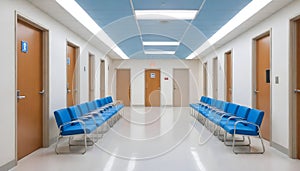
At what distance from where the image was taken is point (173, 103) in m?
16.2

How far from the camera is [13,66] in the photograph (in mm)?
4109

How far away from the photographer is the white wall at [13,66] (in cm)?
382

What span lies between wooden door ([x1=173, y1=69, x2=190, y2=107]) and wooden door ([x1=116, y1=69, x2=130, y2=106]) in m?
2.70

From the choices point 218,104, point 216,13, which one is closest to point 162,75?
point 218,104

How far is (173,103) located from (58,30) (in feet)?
35.3

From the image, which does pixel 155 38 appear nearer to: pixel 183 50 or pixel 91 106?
pixel 183 50

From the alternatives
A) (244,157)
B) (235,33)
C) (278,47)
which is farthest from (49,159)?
(235,33)

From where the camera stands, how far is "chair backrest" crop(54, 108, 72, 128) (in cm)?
506

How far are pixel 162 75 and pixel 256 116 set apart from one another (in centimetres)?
1128

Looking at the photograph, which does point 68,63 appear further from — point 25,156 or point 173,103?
point 173,103

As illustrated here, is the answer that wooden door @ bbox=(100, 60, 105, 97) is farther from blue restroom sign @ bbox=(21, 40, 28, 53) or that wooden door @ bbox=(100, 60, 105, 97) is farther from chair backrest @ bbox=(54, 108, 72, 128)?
blue restroom sign @ bbox=(21, 40, 28, 53)

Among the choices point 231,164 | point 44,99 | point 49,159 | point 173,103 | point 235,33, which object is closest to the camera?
point 231,164

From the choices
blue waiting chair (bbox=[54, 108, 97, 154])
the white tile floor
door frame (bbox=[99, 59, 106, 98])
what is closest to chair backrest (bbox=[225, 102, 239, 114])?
the white tile floor

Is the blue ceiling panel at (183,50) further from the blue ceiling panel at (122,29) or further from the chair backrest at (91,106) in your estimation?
the chair backrest at (91,106)
